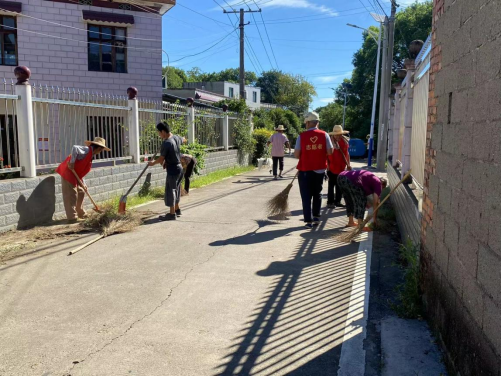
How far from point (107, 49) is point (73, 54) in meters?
1.31

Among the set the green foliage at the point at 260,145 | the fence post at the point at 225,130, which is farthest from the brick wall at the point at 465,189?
the green foliage at the point at 260,145

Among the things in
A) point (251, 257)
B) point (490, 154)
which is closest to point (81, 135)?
point (251, 257)

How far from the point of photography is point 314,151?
7.32 m

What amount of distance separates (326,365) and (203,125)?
11.6 m

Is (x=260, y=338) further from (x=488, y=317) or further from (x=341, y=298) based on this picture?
(x=488, y=317)

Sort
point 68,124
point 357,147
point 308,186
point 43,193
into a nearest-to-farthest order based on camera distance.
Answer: point 43,193 → point 308,186 → point 68,124 → point 357,147

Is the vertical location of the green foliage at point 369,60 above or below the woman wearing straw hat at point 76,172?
above

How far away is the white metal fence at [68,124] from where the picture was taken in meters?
7.07

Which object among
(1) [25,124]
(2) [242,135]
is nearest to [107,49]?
(2) [242,135]

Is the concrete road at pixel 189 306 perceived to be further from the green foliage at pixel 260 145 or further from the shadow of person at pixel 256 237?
the green foliage at pixel 260 145

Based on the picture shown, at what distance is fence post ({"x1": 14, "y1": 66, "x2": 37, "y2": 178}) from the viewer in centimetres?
704

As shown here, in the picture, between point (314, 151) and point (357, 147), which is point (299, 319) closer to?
point (314, 151)

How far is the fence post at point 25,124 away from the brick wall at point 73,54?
1082 centimetres

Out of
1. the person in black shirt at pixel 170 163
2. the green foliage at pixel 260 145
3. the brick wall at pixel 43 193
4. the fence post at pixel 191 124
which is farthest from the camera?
the green foliage at pixel 260 145
